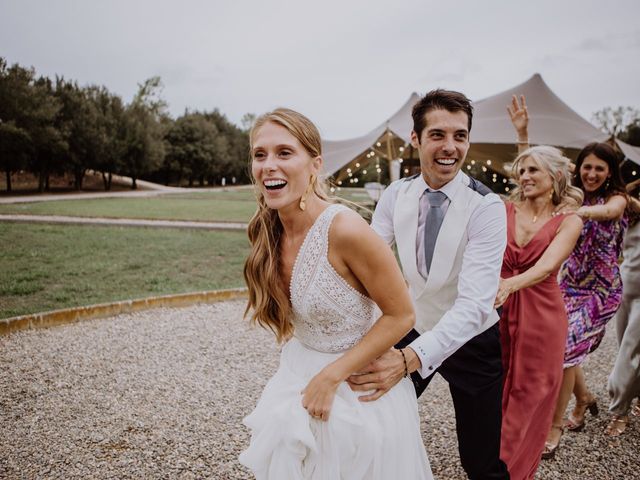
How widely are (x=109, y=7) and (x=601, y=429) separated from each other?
→ 59.6ft

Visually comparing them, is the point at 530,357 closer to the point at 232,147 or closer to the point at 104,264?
the point at 104,264

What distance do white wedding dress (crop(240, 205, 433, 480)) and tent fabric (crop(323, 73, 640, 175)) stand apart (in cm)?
1242

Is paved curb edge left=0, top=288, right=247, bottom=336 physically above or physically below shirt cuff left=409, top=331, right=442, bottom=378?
below

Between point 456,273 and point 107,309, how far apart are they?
5563 millimetres

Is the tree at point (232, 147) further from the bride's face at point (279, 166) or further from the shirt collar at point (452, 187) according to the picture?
the bride's face at point (279, 166)

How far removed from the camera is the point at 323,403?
63.2 inches

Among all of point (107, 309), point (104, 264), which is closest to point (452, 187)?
point (107, 309)

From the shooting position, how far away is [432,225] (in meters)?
2.19

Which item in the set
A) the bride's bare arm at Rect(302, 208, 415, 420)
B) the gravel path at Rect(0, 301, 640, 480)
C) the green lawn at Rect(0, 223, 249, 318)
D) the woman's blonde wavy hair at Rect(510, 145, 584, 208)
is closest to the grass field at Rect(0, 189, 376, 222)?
the green lawn at Rect(0, 223, 249, 318)

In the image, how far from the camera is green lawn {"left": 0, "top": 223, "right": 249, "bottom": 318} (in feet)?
22.9

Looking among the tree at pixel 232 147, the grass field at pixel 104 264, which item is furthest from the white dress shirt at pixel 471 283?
the tree at pixel 232 147

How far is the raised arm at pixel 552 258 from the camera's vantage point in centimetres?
259

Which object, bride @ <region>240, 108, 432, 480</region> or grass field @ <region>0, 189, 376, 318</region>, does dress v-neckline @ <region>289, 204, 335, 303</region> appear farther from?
grass field @ <region>0, 189, 376, 318</region>

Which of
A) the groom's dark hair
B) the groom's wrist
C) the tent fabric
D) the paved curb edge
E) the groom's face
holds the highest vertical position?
the tent fabric
